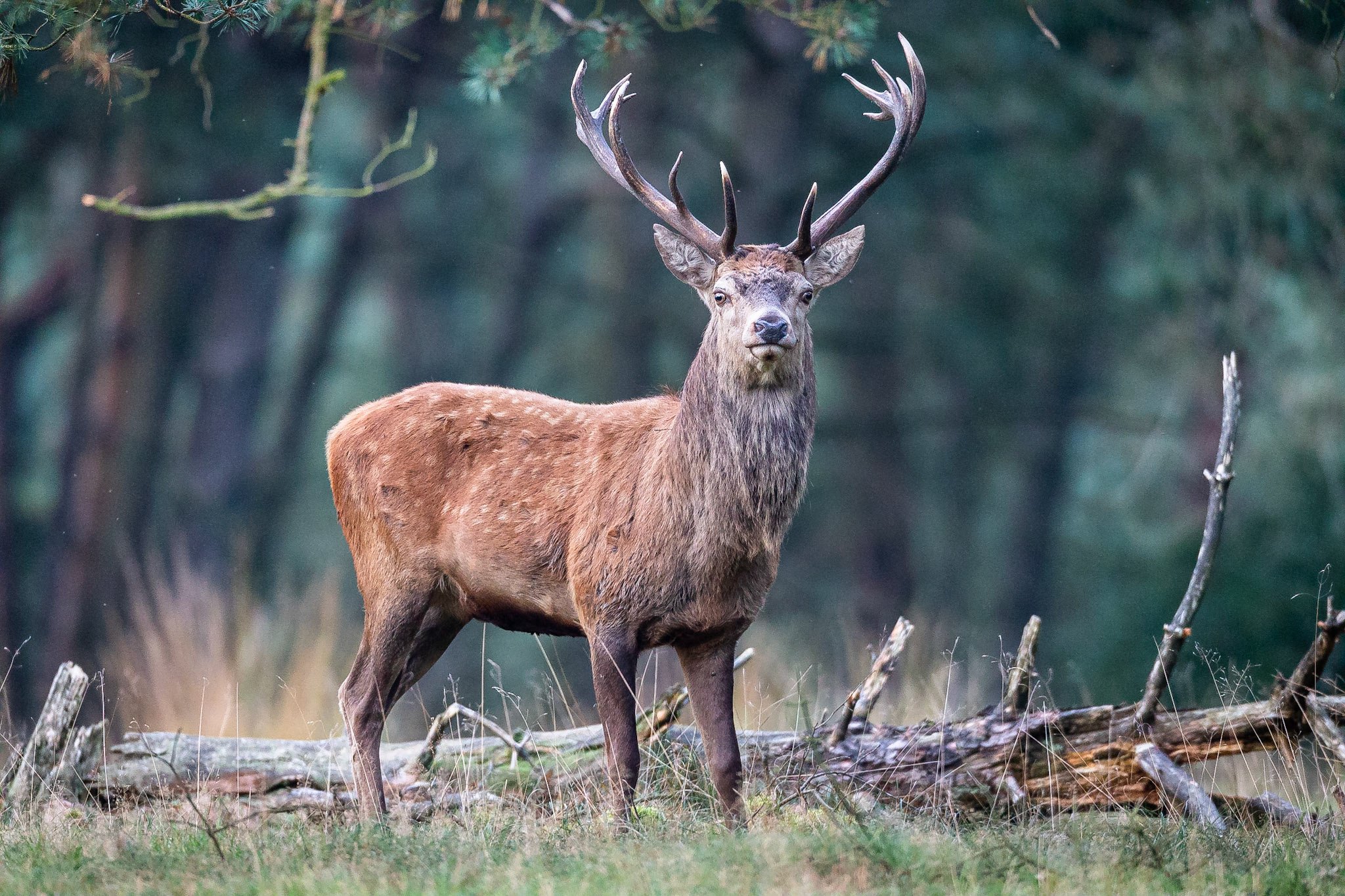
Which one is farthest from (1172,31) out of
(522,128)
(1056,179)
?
(522,128)

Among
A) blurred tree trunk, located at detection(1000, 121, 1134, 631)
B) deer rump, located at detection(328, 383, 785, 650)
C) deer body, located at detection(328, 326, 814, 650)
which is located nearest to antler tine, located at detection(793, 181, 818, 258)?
deer body, located at detection(328, 326, 814, 650)

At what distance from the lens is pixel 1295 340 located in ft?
37.3

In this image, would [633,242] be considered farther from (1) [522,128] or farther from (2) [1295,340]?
(2) [1295,340]

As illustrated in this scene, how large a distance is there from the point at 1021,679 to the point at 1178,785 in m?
0.61

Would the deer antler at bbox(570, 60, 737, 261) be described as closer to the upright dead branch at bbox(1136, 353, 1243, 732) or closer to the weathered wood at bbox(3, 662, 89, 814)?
the upright dead branch at bbox(1136, 353, 1243, 732)

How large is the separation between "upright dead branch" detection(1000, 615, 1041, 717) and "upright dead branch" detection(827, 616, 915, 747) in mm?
404

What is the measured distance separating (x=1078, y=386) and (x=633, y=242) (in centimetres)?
441

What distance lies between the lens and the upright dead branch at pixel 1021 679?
5.36m

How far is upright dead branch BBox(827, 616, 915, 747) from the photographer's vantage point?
5555mm

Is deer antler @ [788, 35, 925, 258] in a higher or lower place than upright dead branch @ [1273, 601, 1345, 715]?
higher

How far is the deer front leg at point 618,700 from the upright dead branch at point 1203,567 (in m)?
1.72

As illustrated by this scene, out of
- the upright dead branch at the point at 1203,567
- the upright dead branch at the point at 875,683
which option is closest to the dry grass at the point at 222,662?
the upright dead branch at the point at 875,683

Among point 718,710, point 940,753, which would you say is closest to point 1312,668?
point 940,753

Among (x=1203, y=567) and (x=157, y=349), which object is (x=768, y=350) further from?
(x=157, y=349)
